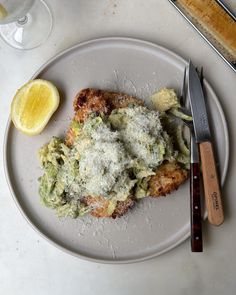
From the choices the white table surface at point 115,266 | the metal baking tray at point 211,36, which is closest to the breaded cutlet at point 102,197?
the white table surface at point 115,266

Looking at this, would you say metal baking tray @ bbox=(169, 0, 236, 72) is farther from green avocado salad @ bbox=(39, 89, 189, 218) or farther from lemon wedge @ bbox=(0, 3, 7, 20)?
lemon wedge @ bbox=(0, 3, 7, 20)

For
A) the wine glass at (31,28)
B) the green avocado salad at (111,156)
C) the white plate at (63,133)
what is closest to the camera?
the green avocado salad at (111,156)

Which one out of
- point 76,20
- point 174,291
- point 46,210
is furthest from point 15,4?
point 174,291

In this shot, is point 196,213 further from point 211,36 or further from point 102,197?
point 211,36

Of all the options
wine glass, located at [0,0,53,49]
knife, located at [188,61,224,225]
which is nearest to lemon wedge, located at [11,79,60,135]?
wine glass, located at [0,0,53,49]

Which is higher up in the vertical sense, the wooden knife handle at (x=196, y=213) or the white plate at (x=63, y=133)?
the white plate at (x=63, y=133)

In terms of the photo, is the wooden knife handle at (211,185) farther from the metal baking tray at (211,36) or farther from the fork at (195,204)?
the metal baking tray at (211,36)
